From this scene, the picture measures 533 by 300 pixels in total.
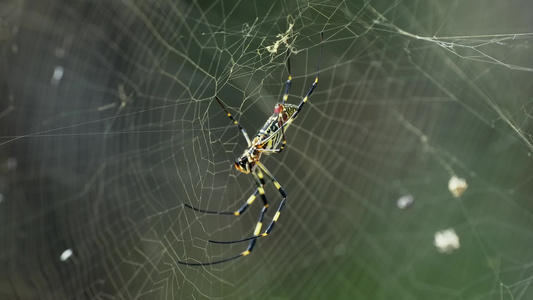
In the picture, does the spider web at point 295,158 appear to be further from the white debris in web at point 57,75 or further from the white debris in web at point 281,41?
the white debris in web at point 281,41

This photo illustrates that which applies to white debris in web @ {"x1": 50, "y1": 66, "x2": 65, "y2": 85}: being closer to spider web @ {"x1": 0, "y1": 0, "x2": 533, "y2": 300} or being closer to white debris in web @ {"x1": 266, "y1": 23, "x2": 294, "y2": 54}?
spider web @ {"x1": 0, "y1": 0, "x2": 533, "y2": 300}

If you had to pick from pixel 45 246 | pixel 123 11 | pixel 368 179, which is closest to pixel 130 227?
pixel 45 246

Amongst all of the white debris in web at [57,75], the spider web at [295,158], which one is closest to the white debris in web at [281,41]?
the spider web at [295,158]

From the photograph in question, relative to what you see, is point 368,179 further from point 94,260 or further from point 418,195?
point 94,260

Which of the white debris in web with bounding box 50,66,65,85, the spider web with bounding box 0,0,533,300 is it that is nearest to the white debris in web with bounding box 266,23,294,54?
the spider web with bounding box 0,0,533,300

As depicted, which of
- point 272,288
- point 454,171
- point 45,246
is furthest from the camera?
point 454,171

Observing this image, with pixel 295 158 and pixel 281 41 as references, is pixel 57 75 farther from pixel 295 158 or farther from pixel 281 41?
pixel 281 41

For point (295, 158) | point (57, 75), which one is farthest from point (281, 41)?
point (57, 75)

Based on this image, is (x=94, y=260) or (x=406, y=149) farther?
(x=406, y=149)
